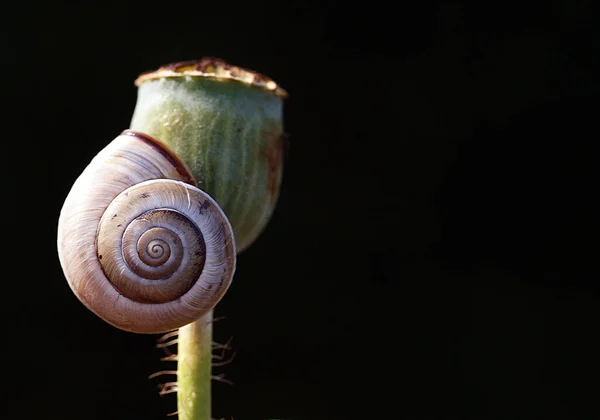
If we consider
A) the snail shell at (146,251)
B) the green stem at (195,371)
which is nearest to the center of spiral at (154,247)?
the snail shell at (146,251)

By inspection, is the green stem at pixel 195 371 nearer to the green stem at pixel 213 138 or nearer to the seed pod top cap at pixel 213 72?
the green stem at pixel 213 138

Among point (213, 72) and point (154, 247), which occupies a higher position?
point (213, 72)

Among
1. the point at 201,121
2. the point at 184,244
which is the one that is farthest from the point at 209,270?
the point at 201,121

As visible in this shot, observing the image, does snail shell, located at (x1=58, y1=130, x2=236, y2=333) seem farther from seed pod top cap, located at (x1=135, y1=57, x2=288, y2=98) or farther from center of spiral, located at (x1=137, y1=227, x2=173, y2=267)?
seed pod top cap, located at (x1=135, y1=57, x2=288, y2=98)

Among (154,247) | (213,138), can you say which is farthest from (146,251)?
(213,138)

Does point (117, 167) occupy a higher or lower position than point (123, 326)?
higher

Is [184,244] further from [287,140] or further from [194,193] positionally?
[287,140]

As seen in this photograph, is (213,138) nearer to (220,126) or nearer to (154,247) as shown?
(220,126)

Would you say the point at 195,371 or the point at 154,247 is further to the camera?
the point at 195,371
